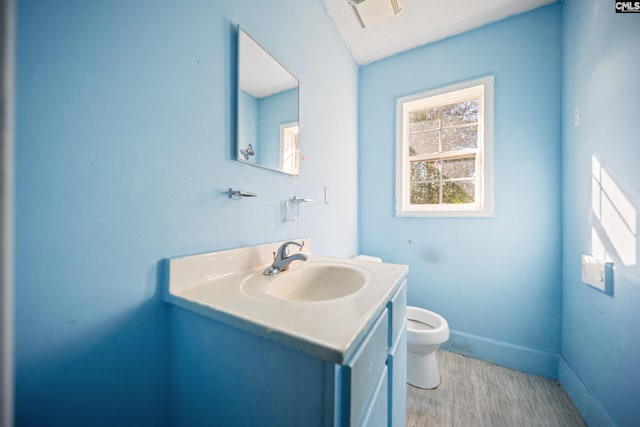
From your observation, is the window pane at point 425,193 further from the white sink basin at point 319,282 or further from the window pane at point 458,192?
the white sink basin at point 319,282

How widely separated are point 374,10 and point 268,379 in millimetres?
2052

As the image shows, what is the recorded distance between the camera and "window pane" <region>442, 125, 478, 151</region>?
6.04 feet

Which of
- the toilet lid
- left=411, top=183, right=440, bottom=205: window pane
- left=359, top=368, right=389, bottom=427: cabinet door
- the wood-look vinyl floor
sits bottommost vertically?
the wood-look vinyl floor

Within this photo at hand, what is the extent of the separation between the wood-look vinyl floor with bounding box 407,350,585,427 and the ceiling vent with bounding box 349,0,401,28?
2480 millimetres

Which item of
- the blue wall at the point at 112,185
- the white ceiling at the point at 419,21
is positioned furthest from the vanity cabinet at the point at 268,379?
the white ceiling at the point at 419,21

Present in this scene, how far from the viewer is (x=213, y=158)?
83 centimetres

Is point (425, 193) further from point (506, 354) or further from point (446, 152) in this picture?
point (506, 354)

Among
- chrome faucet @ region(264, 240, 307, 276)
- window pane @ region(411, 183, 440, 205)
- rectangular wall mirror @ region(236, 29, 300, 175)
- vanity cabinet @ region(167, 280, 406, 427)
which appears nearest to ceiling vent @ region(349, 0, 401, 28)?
rectangular wall mirror @ region(236, 29, 300, 175)

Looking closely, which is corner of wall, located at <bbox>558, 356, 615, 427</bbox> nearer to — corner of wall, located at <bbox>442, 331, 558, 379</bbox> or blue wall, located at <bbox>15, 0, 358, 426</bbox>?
corner of wall, located at <bbox>442, 331, 558, 379</bbox>

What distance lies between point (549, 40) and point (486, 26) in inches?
17.3

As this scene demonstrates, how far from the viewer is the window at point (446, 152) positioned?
1757 millimetres

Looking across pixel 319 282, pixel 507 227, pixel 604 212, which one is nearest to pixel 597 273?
pixel 604 212

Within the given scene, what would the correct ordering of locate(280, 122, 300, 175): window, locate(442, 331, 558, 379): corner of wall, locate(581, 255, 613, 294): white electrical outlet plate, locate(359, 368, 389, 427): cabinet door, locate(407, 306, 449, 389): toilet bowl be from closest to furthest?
1. locate(359, 368, 389, 427): cabinet door
2. locate(581, 255, 613, 294): white electrical outlet plate
3. locate(280, 122, 300, 175): window
4. locate(407, 306, 449, 389): toilet bowl
5. locate(442, 331, 558, 379): corner of wall

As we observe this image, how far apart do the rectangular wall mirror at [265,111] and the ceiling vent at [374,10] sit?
770 mm
